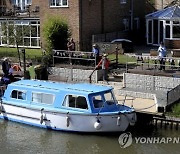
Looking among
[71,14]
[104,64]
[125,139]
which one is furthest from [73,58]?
[125,139]

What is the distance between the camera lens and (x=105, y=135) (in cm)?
2155

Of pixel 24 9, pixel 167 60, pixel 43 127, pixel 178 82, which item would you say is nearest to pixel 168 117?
pixel 178 82

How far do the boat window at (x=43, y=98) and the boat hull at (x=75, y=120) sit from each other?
519 mm

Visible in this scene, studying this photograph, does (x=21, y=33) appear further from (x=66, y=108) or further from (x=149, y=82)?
(x=66, y=108)

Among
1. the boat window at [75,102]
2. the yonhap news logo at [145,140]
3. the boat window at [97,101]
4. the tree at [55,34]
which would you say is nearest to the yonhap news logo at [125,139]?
the yonhap news logo at [145,140]

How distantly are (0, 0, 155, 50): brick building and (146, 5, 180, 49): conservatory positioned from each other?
2.06 metres

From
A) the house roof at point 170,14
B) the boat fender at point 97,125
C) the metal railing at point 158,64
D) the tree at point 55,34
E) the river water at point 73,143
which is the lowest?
the river water at point 73,143

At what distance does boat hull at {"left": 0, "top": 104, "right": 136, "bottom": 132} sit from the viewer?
21141mm

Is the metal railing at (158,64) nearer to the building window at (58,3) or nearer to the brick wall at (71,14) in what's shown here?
the brick wall at (71,14)

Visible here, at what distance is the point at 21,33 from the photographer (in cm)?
3394

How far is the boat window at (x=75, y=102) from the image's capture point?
21656 millimetres

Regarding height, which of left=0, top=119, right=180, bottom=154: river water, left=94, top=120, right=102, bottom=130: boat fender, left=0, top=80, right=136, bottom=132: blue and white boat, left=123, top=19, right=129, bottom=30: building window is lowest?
left=0, top=119, right=180, bottom=154: river water

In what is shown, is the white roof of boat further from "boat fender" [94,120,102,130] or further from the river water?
the river water

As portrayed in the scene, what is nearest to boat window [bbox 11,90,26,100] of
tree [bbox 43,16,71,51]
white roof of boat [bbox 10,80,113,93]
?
white roof of boat [bbox 10,80,113,93]
